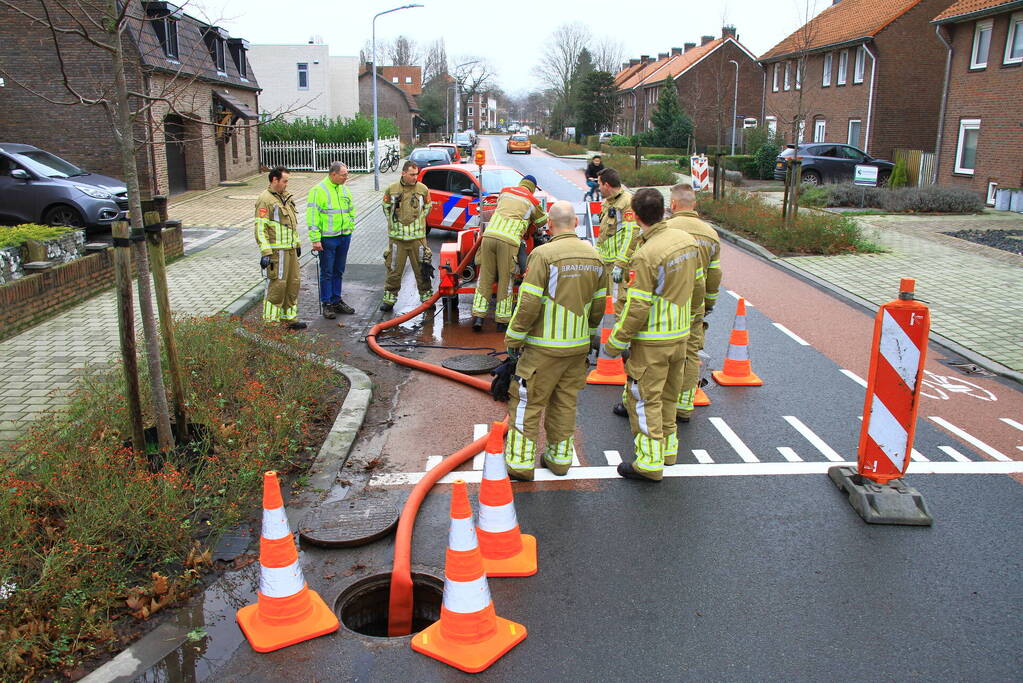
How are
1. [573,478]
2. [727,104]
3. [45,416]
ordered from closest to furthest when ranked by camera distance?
1. [573,478]
2. [45,416]
3. [727,104]

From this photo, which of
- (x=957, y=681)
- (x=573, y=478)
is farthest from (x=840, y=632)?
(x=573, y=478)

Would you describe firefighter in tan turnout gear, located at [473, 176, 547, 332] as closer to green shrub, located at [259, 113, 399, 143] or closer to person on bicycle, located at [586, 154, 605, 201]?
person on bicycle, located at [586, 154, 605, 201]

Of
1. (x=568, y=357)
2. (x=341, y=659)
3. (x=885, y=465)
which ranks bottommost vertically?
(x=341, y=659)

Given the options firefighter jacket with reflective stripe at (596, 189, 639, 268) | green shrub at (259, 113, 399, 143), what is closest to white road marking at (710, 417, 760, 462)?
firefighter jacket with reflective stripe at (596, 189, 639, 268)

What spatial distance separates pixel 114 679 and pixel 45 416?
3.57 metres

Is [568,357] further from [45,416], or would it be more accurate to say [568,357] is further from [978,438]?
[45,416]

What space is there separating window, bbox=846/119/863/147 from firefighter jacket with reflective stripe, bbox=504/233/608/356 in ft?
111

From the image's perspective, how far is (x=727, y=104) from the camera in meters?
59.4

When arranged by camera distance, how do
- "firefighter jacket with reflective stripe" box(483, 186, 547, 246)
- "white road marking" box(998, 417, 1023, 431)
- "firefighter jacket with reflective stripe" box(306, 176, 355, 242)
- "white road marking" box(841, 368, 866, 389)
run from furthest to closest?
1. "firefighter jacket with reflective stripe" box(306, 176, 355, 242)
2. "firefighter jacket with reflective stripe" box(483, 186, 547, 246)
3. "white road marking" box(841, 368, 866, 389)
4. "white road marking" box(998, 417, 1023, 431)

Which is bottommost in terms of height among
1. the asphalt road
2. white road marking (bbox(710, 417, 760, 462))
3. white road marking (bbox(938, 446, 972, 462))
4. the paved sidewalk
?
the asphalt road

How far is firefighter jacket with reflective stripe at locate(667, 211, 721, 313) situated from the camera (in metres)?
6.48

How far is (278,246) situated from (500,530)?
5.89m

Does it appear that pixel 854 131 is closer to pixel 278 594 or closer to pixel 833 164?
pixel 833 164

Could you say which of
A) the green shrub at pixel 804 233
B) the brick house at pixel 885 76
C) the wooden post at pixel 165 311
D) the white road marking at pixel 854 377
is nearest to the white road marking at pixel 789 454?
the white road marking at pixel 854 377
